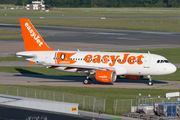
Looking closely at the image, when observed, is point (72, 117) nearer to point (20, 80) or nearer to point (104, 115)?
point (104, 115)

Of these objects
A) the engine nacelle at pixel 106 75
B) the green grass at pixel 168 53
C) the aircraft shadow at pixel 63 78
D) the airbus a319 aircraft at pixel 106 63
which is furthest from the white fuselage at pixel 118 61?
the green grass at pixel 168 53

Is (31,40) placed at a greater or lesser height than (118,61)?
greater

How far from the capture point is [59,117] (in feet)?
111

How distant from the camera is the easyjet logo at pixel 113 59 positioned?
52.7 metres

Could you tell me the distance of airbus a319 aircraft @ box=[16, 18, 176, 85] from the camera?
5188 centimetres

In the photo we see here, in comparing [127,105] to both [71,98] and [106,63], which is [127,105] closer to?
[71,98]

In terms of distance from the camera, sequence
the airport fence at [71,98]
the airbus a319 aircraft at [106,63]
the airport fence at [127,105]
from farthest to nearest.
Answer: the airbus a319 aircraft at [106,63] → the airport fence at [127,105] → the airport fence at [71,98]

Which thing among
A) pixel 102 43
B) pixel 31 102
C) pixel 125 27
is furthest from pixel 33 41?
pixel 125 27

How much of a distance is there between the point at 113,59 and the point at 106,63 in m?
1.29

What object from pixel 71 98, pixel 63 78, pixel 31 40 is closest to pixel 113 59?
pixel 63 78

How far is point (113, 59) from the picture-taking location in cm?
5353

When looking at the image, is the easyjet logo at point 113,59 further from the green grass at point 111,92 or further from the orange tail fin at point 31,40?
the orange tail fin at point 31,40

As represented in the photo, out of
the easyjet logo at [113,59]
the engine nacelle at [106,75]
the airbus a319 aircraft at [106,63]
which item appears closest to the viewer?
the engine nacelle at [106,75]

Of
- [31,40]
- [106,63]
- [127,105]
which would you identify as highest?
[31,40]
